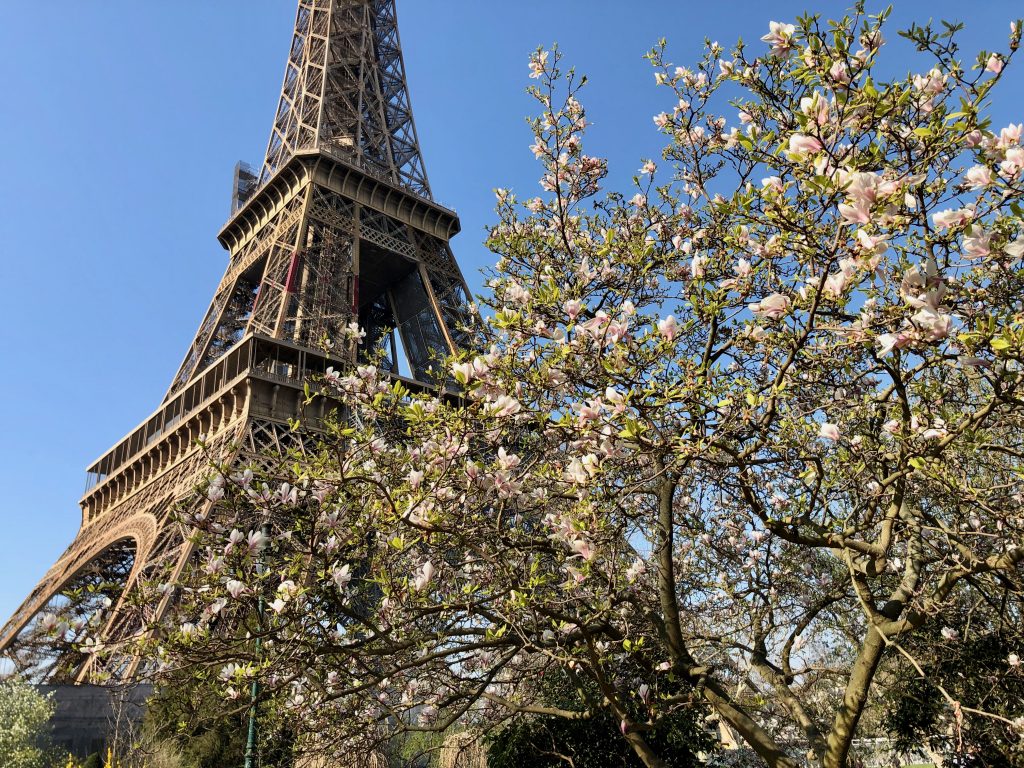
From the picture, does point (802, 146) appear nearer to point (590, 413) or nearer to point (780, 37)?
point (780, 37)

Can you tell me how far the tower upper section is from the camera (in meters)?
30.9

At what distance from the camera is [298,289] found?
24.8 meters

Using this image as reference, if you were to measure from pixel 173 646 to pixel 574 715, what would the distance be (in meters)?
3.55

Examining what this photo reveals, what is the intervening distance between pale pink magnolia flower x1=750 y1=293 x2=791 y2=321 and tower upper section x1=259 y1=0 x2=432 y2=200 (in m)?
27.1

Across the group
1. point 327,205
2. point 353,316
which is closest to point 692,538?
point 353,316

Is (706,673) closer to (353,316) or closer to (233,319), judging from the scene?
(353,316)

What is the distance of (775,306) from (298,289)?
23327mm

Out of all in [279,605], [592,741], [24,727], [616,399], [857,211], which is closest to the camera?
[857,211]

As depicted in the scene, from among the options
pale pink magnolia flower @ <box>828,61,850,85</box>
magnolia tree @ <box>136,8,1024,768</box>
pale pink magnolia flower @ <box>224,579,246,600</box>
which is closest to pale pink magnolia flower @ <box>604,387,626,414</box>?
magnolia tree @ <box>136,8,1024,768</box>

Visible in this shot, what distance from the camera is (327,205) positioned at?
1073 inches

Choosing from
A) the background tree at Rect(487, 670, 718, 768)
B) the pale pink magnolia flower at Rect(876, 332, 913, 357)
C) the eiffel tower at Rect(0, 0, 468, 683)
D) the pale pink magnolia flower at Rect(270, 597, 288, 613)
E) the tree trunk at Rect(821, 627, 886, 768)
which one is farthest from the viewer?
the eiffel tower at Rect(0, 0, 468, 683)

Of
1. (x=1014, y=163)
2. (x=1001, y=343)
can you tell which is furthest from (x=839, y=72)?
(x=1001, y=343)

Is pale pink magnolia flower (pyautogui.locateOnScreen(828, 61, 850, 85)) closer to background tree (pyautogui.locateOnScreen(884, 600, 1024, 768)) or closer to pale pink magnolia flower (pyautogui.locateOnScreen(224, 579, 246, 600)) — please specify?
pale pink magnolia flower (pyautogui.locateOnScreen(224, 579, 246, 600))

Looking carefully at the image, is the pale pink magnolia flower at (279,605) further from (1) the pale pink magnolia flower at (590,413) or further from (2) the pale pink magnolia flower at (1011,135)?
(2) the pale pink magnolia flower at (1011,135)
